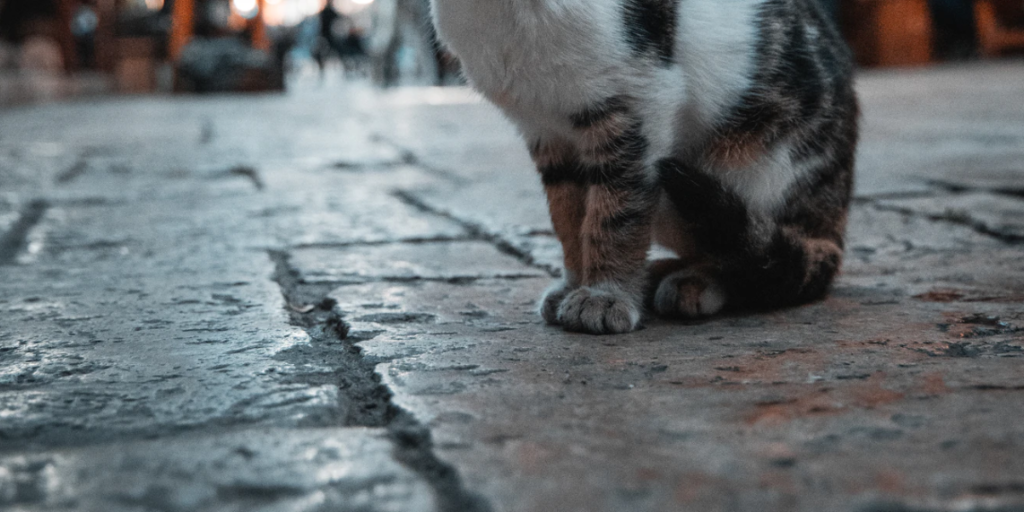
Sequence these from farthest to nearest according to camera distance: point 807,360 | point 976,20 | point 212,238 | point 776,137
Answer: point 976,20, point 212,238, point 776,137, point 807,360

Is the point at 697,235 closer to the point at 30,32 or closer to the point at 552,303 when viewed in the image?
the point at 552,303

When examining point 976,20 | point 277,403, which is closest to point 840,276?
point 277,403

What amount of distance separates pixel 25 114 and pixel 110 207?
18.7 feet

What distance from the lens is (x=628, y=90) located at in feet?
5.06

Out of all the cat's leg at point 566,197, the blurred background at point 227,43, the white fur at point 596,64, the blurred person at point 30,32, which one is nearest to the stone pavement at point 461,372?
the cat's leg at point 566,197

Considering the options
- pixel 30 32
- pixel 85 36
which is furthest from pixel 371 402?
pixel 85 36

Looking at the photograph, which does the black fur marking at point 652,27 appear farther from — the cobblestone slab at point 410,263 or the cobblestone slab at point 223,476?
the cobblestone slab at point 223,476

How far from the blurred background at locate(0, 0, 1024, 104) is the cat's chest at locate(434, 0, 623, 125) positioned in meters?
8.87

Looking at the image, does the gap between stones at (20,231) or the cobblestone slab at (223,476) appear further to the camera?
the gap between stones at (20,231)

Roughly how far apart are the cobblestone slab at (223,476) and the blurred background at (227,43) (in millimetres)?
9538

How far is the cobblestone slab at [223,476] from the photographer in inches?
34.3

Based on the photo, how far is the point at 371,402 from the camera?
119 centimetres

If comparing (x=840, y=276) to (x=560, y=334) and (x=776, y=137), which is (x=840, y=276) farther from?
(x=560, y=334)

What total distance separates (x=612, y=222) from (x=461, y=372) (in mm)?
459
